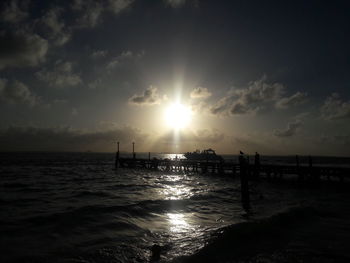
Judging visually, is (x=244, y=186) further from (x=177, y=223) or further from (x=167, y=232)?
(x=167, y=232)

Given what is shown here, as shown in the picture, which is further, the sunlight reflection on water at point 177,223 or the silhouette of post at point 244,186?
the silhouette of post at point 244,186

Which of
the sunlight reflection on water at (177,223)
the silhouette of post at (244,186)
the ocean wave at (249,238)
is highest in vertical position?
the silhouette of post at (244,186)

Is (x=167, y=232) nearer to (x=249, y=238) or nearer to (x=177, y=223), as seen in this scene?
(x=177, y=223)

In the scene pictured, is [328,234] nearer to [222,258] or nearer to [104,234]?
[222,258]

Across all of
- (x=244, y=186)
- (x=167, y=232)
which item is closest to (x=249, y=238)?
(x=167, y=232)

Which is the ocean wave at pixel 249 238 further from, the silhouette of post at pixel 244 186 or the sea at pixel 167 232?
the silhouette of post at pixel 244 186

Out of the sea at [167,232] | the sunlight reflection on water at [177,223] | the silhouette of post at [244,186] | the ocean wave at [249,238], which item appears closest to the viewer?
the sea at [167,232]

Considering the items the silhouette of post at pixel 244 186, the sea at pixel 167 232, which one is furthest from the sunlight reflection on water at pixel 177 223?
the silhouette of post at pixel 244 186

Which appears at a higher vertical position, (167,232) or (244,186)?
(244,186)

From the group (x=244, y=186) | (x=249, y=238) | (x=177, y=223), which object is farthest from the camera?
(x=244, y=186)

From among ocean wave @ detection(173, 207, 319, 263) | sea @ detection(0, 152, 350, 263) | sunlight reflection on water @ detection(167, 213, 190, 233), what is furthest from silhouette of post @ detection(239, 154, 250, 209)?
sunlight reflection on water @ detection(167, 213, 190, 233)

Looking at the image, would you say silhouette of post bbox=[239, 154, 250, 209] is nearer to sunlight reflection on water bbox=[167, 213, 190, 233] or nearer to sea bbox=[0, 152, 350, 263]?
sea bbox=[0, 152, 350, 263]

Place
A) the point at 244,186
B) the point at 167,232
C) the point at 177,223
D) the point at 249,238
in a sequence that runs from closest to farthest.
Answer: the point at 249,238
the point at 167,232
the point at 177,223
the point at 244,186

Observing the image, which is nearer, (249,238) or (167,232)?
(249,238)
